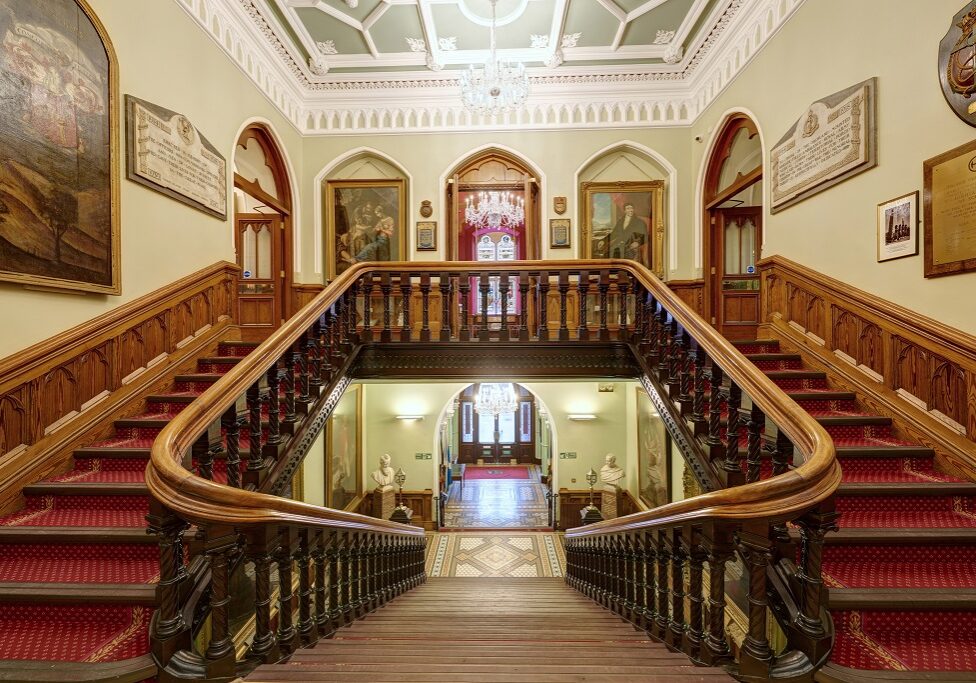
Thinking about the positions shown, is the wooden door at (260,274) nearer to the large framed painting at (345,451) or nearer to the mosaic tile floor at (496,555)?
the large framed painting at (345,451)

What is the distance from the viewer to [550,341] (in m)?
4.64

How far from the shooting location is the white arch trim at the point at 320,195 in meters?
7.70

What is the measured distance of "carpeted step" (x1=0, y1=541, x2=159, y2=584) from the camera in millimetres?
2186

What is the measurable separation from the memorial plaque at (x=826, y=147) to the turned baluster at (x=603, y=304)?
2169 mm

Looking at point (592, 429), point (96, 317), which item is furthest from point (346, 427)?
point (96, 317)

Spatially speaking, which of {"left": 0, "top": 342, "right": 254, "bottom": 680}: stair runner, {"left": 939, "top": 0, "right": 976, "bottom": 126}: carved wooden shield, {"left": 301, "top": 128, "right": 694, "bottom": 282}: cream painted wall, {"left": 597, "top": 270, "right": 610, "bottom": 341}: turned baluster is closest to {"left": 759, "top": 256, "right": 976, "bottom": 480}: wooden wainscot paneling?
{"left": 939, "top": 0, "right": 976, "bottom": 126}: carved wooden shield

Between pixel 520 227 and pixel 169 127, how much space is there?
195 inches

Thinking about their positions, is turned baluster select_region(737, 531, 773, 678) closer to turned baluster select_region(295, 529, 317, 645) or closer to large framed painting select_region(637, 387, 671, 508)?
turned baluster select_region(295, 529, 317, 645)

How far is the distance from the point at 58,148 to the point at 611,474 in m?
8.81

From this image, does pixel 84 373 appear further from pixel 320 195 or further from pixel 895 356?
pixel 895 356

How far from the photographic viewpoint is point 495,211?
7.30 m

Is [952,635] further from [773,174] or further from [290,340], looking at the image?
[773,174]

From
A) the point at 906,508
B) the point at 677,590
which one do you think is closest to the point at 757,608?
the point at 677,590

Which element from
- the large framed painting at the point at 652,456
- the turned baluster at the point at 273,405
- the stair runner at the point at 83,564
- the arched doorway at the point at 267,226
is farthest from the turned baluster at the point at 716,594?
the arched doorway at the point at 267,226
